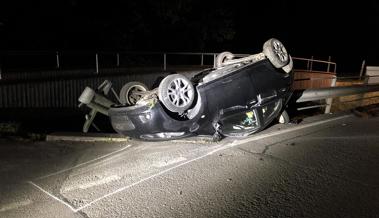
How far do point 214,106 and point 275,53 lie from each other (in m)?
1.76

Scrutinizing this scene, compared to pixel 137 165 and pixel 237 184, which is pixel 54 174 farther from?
pixel 237 184

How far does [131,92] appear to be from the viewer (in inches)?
279

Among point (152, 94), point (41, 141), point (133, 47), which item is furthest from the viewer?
point (133, 47)

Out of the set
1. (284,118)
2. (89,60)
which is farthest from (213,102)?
(89,60)

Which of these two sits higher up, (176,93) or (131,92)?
(176,93)

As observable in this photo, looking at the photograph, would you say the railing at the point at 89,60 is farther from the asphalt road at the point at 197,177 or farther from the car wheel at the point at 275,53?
the asphalt road at the point at 197,177

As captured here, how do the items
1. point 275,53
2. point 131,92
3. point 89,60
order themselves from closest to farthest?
point 275,53 → point 131,92 → point 89,60

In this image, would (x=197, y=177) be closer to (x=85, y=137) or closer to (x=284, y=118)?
(x=85, y=137)

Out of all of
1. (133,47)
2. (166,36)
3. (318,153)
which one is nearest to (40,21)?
(133,47)

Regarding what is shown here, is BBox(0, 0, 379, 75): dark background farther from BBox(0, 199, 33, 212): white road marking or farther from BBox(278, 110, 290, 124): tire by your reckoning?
BBox(0, 199, 33, 212): white road marking

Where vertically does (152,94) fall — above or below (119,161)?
above

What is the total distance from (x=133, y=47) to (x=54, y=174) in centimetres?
1892

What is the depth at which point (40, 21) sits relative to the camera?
18828 millimetres

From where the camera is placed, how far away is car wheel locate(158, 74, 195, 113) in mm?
5512
